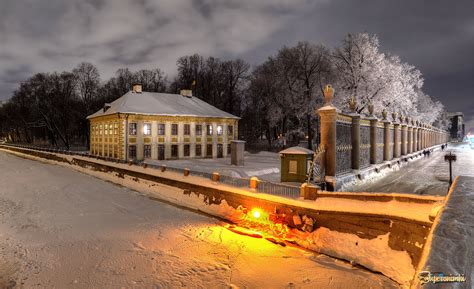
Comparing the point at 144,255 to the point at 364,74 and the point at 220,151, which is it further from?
the point at 364,74

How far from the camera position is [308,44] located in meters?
42.8

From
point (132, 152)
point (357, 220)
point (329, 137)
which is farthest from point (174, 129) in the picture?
point (357, 220)

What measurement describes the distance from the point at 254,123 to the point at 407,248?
5445cm

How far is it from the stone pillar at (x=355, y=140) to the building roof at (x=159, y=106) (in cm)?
2326

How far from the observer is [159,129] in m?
36.7

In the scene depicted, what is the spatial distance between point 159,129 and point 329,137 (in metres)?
25.2

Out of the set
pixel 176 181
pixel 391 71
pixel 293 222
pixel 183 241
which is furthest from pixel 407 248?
pixel 391 71

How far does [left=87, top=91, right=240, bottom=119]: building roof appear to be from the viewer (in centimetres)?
3568

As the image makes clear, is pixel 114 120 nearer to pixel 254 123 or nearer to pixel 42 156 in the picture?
pixel 42 156

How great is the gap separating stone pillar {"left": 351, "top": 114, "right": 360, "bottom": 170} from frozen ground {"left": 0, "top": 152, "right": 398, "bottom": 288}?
8.64 m

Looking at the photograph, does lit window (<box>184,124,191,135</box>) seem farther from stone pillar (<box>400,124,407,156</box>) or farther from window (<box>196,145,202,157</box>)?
stone pillar (<box>400,124,407,156</box>)

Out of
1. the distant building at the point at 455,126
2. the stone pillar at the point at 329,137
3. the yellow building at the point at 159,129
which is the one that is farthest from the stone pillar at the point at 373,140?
the distant building at the point at 455,126

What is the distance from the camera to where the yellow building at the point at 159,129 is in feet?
114

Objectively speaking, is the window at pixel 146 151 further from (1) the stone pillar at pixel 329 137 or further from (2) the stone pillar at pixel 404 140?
(2) the stone pillar at pixel 404 140
